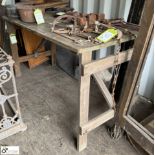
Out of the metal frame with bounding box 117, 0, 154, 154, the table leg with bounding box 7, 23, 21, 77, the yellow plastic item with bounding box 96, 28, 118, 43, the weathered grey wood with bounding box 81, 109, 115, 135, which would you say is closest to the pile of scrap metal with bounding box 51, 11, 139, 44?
the yellow plastic item with bounding box 96, 28, 118, 43

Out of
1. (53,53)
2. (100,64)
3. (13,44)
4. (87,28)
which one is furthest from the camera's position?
(53,53)

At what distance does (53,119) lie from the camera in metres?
1.77

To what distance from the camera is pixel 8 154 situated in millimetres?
1461

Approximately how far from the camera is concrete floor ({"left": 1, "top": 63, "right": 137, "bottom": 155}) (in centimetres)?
150

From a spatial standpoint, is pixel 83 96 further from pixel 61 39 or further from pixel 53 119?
pixel 53 119

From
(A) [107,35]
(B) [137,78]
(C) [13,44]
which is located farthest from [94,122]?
(C) [13,44]

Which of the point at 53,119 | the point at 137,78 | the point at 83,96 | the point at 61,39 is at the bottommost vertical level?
the point at 53,119

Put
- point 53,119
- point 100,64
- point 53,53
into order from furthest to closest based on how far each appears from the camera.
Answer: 1. point 53,53
2. point 53,119
3. point 100,64

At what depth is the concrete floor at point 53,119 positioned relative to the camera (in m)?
1.50

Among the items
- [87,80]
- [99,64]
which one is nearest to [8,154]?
[87,80]

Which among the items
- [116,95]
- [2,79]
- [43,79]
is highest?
[2,79]

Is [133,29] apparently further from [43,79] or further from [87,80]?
[43,79]

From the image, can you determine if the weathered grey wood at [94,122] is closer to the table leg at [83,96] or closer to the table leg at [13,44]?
the table leg at [83,96]

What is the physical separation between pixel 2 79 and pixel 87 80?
2.06ft
